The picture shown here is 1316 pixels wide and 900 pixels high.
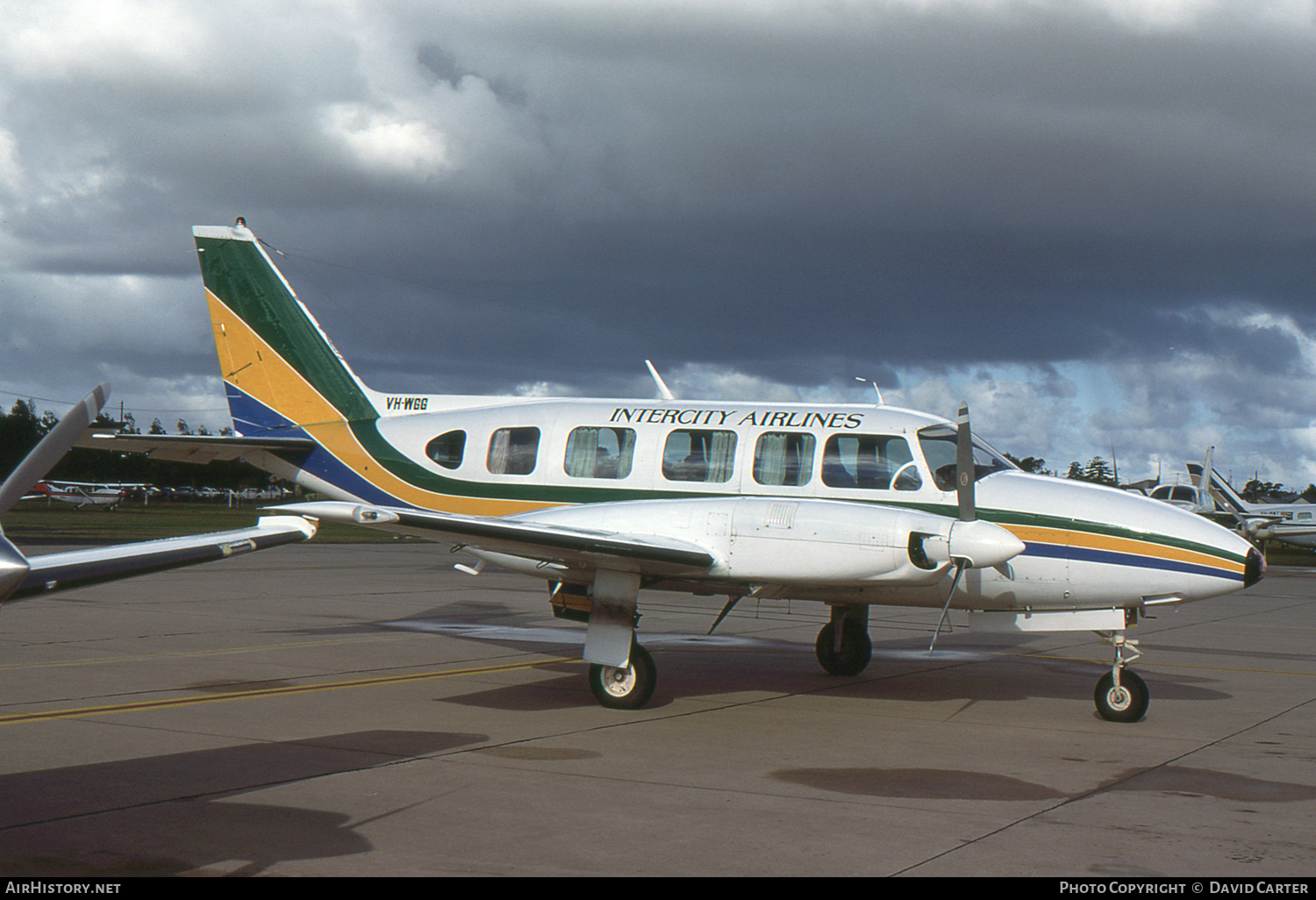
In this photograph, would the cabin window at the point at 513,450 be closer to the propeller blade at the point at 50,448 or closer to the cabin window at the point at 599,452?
the cabin window at the point at 599,452

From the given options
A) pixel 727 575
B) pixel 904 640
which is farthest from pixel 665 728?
pixel 904 640

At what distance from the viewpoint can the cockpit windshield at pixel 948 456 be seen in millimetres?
10453

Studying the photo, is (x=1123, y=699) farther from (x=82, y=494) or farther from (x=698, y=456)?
(x=82, y=494)

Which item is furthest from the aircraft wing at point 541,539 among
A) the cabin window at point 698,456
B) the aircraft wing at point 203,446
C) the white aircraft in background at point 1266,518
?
the white aircraft in background at point 1266,518

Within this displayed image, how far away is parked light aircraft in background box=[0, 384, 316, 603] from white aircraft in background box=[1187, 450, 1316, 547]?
41122 mm

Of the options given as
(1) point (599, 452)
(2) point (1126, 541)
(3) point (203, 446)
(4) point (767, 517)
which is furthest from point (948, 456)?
(3) point (203, 446)

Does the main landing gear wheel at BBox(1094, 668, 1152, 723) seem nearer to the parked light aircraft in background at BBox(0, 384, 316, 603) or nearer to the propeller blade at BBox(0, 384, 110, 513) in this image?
the parked light aircraft in background at BBox(0, 384, 316, 603)

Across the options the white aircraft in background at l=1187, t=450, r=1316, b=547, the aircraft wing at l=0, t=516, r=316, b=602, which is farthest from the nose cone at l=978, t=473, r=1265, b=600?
the white aircraft in background at l=1187, t=450, r=1316, b=547

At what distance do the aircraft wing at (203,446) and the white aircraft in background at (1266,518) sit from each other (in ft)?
118

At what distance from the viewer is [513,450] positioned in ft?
39.1

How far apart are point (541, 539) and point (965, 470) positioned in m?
3.74

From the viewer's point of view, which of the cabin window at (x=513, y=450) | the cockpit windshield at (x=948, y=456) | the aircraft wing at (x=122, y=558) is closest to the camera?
the aircraft wing at (x=122, y=558)

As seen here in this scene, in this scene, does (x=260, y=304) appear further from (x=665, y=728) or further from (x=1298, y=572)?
(x=1298, y=572)

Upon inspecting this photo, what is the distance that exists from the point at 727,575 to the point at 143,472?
13445 cm
